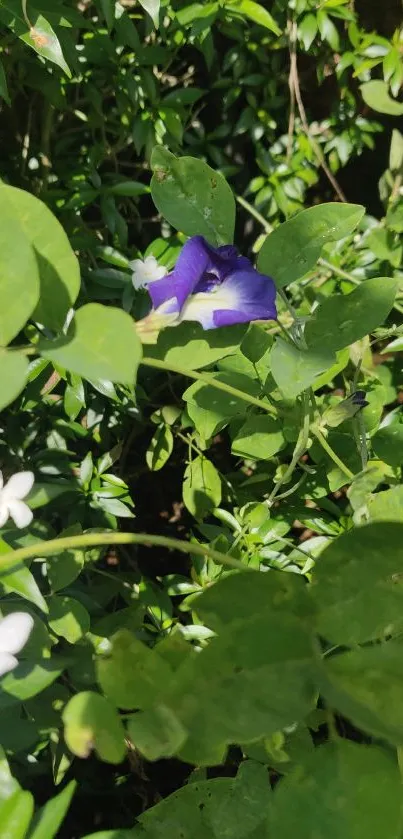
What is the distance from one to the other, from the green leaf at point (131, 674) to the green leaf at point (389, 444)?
0.50 m

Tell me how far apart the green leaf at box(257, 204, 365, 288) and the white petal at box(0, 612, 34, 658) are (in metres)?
0.31

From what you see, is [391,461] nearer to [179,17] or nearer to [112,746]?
[112,746]

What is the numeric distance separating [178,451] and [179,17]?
0.74 metres

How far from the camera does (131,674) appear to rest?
1.17 ft

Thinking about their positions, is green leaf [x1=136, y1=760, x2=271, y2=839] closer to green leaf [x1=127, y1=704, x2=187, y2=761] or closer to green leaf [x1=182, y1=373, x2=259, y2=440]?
green leaf [x1=127, y1=704, x2=187, y2=761]

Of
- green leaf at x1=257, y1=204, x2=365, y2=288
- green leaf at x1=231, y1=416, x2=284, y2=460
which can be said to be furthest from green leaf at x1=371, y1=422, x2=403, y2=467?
green leaf at x1=257, y1=204, x2=365, y2=288

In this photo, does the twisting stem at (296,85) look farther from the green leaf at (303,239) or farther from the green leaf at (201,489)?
the green leaf at (303,239)

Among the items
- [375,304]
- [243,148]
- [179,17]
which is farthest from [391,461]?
[243,148]

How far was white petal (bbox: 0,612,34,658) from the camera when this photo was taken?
44cm

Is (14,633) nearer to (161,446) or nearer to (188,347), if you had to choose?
(188,347)

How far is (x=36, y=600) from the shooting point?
0.62 m

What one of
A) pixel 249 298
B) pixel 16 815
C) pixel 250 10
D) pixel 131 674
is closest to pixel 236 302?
pixel 249 298

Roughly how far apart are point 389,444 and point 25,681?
1.56ft

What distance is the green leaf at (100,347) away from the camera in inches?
13.2
